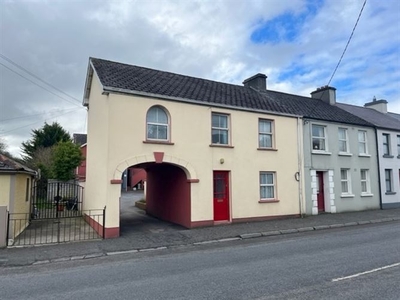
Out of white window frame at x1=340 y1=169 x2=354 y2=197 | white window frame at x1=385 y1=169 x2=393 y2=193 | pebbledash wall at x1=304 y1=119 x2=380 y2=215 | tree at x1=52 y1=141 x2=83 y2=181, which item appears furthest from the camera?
tree at x1=52 y1=141 x2=83 y2=181

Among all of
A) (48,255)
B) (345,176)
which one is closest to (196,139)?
(48,255)

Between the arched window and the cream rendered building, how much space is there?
44 mm

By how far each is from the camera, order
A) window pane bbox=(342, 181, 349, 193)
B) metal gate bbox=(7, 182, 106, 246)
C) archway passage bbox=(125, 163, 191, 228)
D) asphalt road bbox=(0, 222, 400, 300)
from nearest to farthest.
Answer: asphalt road bbox=(0, 222, 400, 300)
metal gate bbox=(7, 182, 106, 246)
archway passage bbox=(125, 163, 191, 228)
window pane bbox=(342, 181, 349, 193)

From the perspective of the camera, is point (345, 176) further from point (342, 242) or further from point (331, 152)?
point (342, 242)

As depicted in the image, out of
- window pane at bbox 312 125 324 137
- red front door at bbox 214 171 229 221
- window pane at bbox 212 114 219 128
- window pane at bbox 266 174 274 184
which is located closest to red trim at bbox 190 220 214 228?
red front door at bbox 214 171 229 221

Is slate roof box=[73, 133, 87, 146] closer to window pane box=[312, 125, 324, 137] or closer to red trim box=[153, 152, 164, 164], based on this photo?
red trim box=[153, 152, 164, 164]

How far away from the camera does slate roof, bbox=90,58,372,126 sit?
1314 centimetres

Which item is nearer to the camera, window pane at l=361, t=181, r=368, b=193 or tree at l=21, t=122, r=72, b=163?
window pane at l=361, t=181, r=368, b=193

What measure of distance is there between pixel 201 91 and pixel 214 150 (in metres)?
3.29

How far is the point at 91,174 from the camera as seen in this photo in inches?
607

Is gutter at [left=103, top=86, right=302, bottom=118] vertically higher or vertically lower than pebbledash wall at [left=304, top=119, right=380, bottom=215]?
higher

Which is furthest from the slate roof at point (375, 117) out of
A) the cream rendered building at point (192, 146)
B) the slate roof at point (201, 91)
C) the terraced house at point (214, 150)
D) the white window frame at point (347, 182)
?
the cream rendered building at point (192, 146)

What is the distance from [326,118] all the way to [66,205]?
17708 mm

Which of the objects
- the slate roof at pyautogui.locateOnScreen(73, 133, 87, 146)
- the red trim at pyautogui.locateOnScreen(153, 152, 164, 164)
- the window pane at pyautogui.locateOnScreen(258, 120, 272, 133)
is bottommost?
the red trim at pyautogui.locateOnScreen(153, 152, 164, 164)
